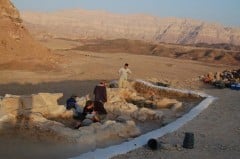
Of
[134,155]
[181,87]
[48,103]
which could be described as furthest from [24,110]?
[181,87]

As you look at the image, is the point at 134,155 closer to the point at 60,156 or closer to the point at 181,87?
the point at 60,156

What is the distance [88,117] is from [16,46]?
62.6 ft

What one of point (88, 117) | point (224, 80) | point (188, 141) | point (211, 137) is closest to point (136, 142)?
point (188, 141)

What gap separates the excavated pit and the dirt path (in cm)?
129

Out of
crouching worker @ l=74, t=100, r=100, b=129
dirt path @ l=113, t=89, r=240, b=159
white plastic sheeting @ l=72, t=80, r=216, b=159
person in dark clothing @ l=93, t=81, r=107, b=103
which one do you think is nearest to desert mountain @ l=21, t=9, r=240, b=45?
person in dark clothing @ l=93, t=81, r=107, b=103

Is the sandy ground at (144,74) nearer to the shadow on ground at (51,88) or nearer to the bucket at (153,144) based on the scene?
the shadow on ground at (51,88)

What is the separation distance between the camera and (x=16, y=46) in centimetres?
3206

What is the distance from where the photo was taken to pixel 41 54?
3412cm

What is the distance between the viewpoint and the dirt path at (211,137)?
34.7 ft

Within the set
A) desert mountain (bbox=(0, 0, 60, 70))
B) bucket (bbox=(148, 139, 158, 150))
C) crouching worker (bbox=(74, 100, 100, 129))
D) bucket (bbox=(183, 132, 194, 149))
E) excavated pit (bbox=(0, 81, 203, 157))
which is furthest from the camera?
desert mountain (bbox=(0, 0, 60, 70))

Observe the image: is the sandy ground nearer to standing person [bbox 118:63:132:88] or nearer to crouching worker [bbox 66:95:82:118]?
standing person [bbox 118:63:132:88]

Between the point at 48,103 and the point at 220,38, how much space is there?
14122 cm

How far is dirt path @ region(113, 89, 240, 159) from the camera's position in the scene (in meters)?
10.6

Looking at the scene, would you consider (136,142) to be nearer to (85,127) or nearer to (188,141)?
(188,141)
